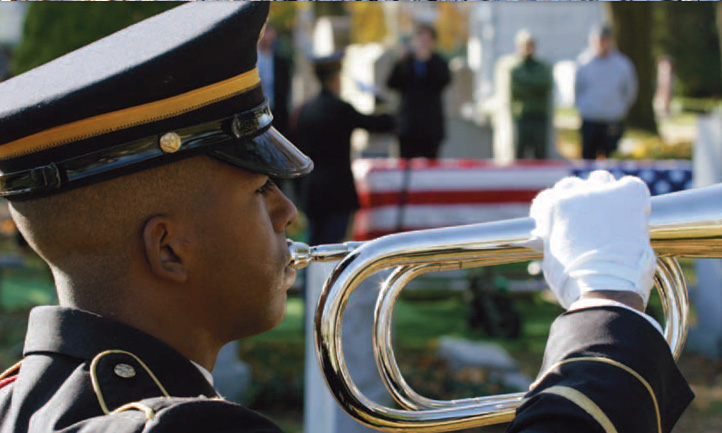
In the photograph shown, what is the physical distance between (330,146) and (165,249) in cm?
464

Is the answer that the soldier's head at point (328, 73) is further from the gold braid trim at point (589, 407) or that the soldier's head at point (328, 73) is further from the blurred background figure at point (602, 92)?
the gold braid trim at point (589, 407)

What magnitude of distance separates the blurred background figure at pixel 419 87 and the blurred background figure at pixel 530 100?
2.30 meters

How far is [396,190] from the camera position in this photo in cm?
718

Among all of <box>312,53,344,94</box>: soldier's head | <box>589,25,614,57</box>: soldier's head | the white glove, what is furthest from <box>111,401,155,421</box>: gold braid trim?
<box>589,25,614,57</box>: soldier's head

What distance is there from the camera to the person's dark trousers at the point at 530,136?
11742 millimetres

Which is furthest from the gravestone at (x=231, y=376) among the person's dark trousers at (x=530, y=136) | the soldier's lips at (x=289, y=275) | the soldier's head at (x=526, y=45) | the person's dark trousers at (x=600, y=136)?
the person's dark trousers at (x=530, y=136)

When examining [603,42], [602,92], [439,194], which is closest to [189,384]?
[439,194]

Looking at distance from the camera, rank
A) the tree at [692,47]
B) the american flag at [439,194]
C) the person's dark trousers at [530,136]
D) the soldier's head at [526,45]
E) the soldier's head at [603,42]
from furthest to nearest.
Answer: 1. the tree at [692,47]
2. the person's dark trousers at [530,136]
3. the soldier's head at [526,45]
4. the soldier's head at [603,42]
5. the american flag at [439,194]

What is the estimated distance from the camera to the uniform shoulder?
1412mm

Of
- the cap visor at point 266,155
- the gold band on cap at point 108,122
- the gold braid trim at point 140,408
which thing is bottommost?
the gold braid trim at point 140,408

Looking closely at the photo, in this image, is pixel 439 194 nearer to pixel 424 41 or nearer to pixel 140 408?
pixel 424 41

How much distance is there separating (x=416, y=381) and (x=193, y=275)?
3887mm

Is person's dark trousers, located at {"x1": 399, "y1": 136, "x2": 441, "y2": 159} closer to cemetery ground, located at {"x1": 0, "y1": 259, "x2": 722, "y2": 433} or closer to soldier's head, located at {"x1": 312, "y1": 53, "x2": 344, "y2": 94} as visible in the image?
cemetery ground, located at {"x1": 0, "y1": 259, "x2": 722, "y2": 433}

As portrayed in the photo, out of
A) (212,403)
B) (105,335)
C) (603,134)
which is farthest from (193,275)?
(603,134)
